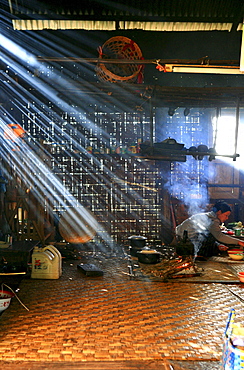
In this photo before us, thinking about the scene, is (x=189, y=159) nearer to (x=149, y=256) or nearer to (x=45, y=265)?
(x=149, y=256)

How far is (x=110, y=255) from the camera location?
22.1ft

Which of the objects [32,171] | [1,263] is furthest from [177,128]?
[1,263]

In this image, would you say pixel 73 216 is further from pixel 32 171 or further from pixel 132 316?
pixel 132 316

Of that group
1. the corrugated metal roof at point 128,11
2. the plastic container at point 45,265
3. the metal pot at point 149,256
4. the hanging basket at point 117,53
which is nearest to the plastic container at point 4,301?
the plastic container at point 45,265

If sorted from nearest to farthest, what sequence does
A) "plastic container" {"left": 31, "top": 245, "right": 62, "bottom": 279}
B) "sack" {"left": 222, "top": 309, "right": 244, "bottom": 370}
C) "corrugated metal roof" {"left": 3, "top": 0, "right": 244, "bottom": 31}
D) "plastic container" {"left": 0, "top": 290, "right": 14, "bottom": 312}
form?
"sack" {"left": 222, "top": 309, "right": 244, "bottom": 370} < "plastic container" {"left": 0, "top": 290, "right": 14, "bottom": 312} < "corrugated metal roof" {"left": 3, "top": 0, "right": 244, "bottom": 31} < "plastic container" {"left": 31, "top": 245, "right": 62, "bottom": 279}

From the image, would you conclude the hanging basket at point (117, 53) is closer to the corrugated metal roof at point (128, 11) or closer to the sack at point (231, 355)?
the corrugated metal roof at point (128, 11)

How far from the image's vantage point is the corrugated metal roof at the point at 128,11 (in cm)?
407

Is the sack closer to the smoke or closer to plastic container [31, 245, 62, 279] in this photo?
plastic container [31, 245, 62, 279]

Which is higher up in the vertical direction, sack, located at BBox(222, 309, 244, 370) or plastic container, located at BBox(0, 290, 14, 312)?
sack, located at BBox(222, 309, 244, 370)

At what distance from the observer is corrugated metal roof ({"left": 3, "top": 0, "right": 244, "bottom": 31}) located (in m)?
4.07

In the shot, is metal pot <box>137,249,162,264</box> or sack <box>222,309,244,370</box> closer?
sack <box>222,309,244,370</box>

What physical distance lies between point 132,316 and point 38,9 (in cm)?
383

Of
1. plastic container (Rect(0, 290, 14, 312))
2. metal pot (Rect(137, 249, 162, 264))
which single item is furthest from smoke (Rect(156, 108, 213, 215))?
plastic container (Rect(0, 290, 14, 312))

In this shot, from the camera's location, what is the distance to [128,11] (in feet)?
13.7
